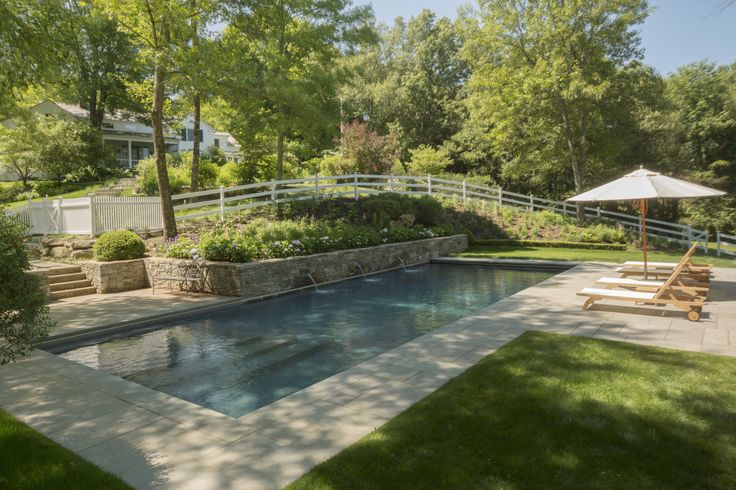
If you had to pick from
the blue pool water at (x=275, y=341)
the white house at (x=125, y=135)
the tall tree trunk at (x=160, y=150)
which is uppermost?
the white house at (x=125, y=135)

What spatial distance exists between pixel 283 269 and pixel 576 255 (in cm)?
1050

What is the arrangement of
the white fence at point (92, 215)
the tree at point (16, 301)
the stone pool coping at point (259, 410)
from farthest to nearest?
the white fence at point (92, 215)
the tree at point (16, 301)
the stone pool coping at point (259, 410)

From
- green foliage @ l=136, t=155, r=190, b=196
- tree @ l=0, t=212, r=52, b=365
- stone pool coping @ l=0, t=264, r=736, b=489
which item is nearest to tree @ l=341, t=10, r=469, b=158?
green foliage @ l=136, t=155, r=190, b=196

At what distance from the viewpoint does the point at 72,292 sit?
10164mm

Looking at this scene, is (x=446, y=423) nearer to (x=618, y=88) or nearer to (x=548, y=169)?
(x=618, y=88)

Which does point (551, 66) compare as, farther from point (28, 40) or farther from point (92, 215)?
point (28, 40)

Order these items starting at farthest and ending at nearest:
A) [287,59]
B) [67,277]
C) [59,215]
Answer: [287,59]
[59,215]
[67,277]

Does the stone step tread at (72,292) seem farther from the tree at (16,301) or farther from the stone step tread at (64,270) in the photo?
the tree at (16,301)

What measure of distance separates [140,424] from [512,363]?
3781 millimetres

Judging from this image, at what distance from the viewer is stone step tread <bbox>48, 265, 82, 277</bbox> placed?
1045 centimetres

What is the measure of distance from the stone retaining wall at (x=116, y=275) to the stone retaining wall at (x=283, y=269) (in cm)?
23

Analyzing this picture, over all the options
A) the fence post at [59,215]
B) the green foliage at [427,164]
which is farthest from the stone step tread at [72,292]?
the green foliage at [427,164]

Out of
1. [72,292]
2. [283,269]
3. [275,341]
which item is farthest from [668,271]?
[72,292]

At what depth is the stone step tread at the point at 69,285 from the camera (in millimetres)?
10086
